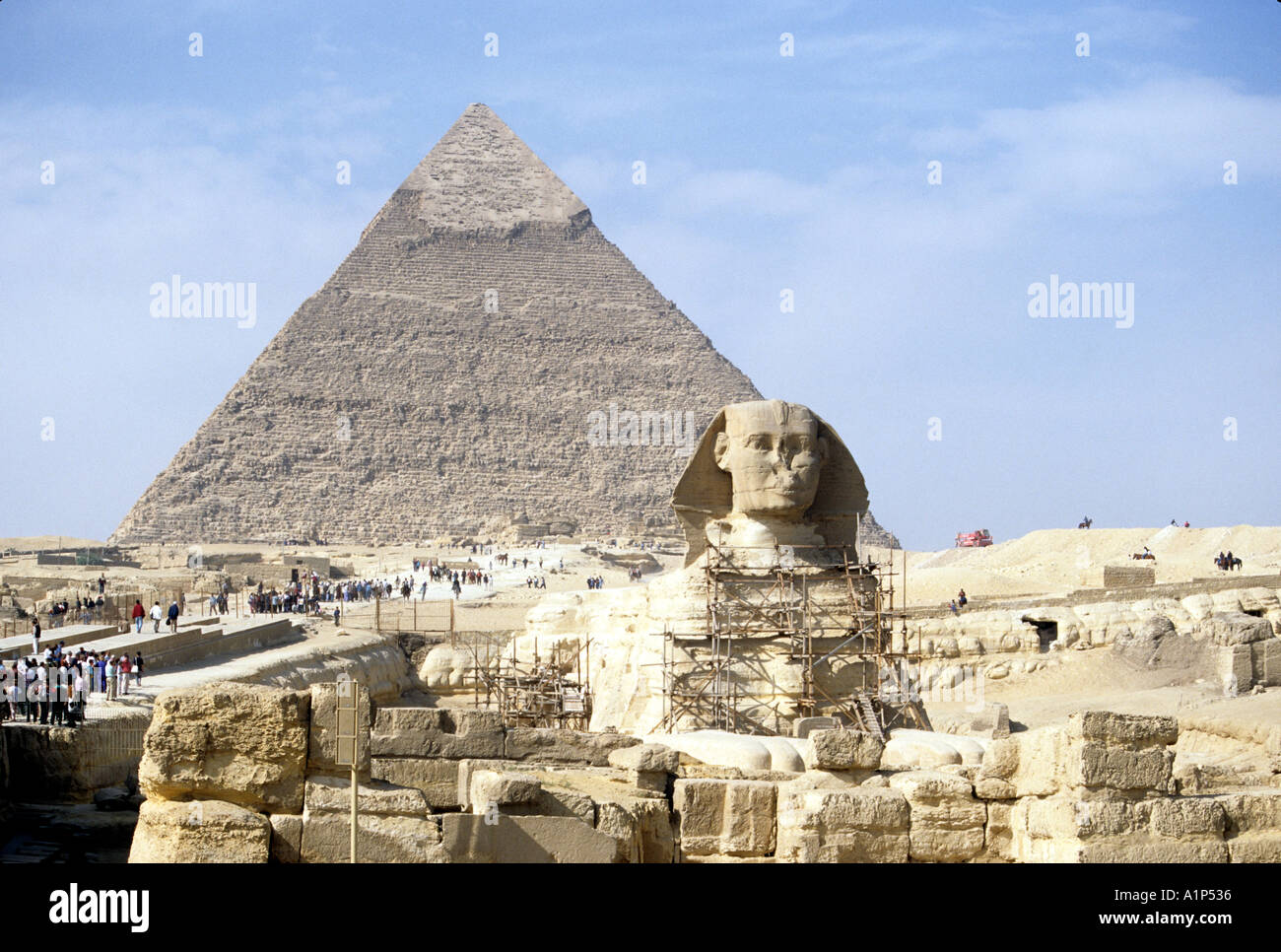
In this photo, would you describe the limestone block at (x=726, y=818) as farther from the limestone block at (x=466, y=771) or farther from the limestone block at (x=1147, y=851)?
the limestone block at (x=1147, y=851)

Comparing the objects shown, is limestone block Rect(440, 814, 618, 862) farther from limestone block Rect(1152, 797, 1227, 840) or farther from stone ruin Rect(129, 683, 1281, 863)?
limestone block Rect(1152, 797, 1227, 840)

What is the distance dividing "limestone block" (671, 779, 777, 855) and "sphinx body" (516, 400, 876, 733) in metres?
4.29

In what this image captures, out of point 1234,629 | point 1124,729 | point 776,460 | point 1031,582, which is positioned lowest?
point 1031,582

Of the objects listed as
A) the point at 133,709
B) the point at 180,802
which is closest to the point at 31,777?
the point at 133,709

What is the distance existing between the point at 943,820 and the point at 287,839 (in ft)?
6.40

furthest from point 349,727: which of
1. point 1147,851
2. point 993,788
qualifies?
point 1147,851

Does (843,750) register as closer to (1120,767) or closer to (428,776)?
(1120,767)

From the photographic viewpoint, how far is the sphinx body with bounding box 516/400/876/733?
10555mm

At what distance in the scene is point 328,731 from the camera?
4.92m

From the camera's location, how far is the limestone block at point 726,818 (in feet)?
19.0

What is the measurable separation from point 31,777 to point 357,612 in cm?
2851

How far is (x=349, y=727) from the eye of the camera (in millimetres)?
4871

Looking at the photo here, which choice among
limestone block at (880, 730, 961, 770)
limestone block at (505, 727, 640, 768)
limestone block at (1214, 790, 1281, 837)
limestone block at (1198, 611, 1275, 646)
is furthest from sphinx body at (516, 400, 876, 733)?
limestone block at (1198, 611, 1275, 646)
